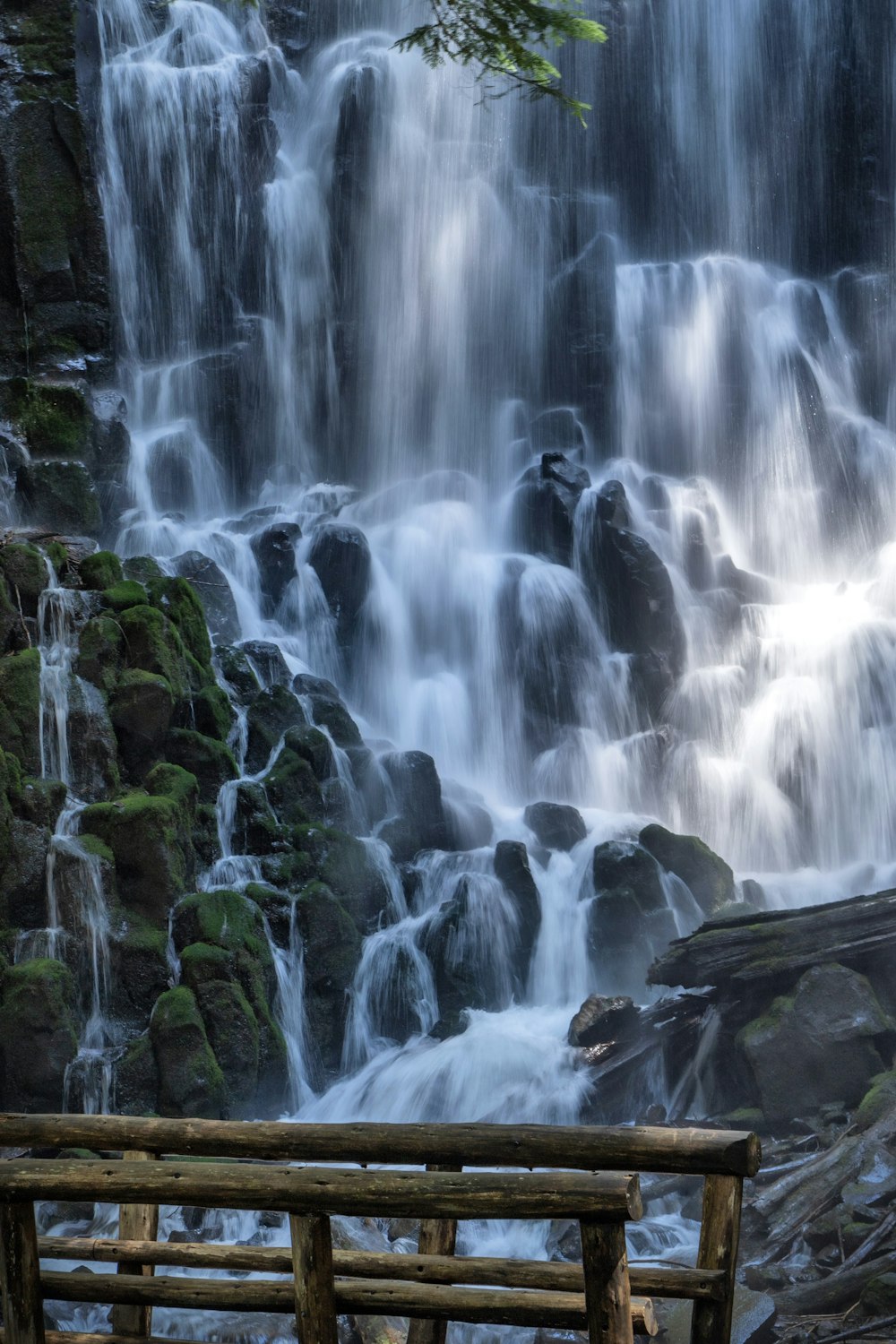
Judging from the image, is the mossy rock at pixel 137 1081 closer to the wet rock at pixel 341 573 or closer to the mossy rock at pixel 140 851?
the mossy rock at pixel 140 851

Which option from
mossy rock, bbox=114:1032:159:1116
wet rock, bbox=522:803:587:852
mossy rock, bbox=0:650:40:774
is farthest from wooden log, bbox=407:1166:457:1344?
wet rock, bbox=522:803:587:852

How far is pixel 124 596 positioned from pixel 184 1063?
5472 mm

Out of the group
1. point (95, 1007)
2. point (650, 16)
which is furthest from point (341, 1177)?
point (650, 16)

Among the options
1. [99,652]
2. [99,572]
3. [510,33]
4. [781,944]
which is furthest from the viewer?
[99,572]

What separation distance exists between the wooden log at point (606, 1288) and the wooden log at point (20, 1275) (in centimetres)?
190

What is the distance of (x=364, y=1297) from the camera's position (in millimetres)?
4758

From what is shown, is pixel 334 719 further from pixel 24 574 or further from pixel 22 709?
pixel 22 709

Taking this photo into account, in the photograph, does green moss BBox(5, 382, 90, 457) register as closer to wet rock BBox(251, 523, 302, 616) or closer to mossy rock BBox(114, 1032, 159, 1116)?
wet rock BBox(251, 523, 302, 616)

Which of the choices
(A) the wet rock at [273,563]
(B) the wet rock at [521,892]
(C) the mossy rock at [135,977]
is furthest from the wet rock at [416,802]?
(A) the wet rock at [273,563]

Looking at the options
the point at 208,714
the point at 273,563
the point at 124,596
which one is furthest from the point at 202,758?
the point at 273,563

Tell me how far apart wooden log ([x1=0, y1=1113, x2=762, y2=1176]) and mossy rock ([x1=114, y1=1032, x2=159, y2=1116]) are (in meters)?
7.02

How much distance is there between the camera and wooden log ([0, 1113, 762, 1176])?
173 inches

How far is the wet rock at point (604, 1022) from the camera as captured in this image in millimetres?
12383

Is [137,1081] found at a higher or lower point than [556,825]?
lower
